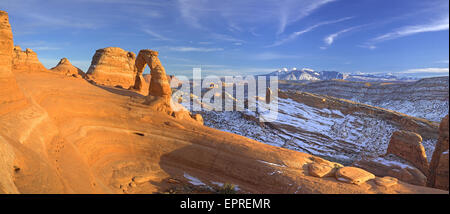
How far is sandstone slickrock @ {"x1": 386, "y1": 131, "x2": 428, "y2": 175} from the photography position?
16.2m

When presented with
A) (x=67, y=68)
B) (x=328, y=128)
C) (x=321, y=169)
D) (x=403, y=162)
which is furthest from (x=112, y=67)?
(x=328, y=128)

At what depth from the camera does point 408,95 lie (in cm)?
6544

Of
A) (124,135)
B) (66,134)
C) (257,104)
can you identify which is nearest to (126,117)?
(124,135)

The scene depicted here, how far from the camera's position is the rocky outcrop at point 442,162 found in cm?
1281

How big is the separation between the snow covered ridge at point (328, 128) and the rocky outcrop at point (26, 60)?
62.8 feet

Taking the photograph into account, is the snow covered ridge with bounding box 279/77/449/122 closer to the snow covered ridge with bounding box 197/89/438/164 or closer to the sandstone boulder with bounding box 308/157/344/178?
the snow covered ridge with bounding box 197/89/438/164

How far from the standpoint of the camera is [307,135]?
31.1 meters

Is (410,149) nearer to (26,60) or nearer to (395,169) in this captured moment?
(395,169)

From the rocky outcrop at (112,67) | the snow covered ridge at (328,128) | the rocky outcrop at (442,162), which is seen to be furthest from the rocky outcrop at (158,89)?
the rocky outcrop at (442,162)

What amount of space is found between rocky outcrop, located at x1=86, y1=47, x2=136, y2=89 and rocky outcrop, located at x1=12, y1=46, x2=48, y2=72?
6626 mm

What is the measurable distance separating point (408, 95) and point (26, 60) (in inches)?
Result: 3393
